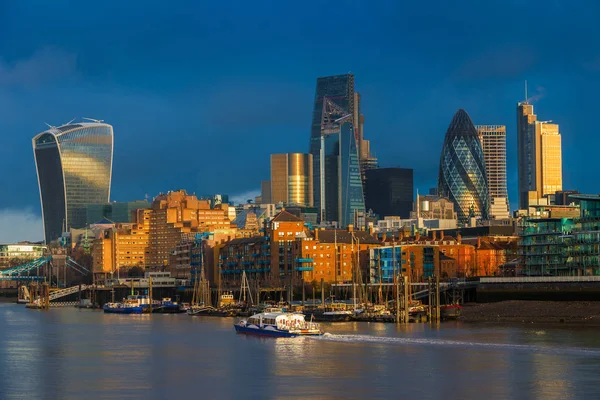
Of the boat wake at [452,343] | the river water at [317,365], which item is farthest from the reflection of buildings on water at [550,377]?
the boat wake at [452,343]

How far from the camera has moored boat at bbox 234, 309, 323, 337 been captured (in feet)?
387

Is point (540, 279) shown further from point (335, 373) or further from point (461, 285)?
point (335, 373)

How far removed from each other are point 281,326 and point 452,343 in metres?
23.9

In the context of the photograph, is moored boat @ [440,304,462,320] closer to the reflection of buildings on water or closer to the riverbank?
the riverbank

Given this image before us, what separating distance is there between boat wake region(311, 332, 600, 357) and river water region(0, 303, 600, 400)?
0.09m

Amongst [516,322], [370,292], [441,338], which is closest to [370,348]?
[441,338]

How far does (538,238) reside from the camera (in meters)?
164

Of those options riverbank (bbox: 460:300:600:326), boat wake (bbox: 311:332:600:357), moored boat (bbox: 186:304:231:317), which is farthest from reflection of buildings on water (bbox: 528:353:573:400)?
moored boat (bbox: 186:304:231:317)

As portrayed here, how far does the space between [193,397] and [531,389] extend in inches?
759

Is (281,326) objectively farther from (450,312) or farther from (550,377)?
(550,377)

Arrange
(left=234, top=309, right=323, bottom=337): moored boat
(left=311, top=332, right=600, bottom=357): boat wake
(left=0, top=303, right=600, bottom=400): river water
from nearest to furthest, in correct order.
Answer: (left=0, top=303, right=600, bottom=400): river water → (left=311, top=332, right=600, bottom=357): boat wake → (left=234, top=309, right=323, bottom=337): moored boat

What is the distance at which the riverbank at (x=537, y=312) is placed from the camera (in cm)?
13200

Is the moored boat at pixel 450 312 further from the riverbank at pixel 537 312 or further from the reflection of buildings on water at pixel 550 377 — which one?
the reflection of buildings on water at pixel 550 377

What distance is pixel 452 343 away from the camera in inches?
3974
